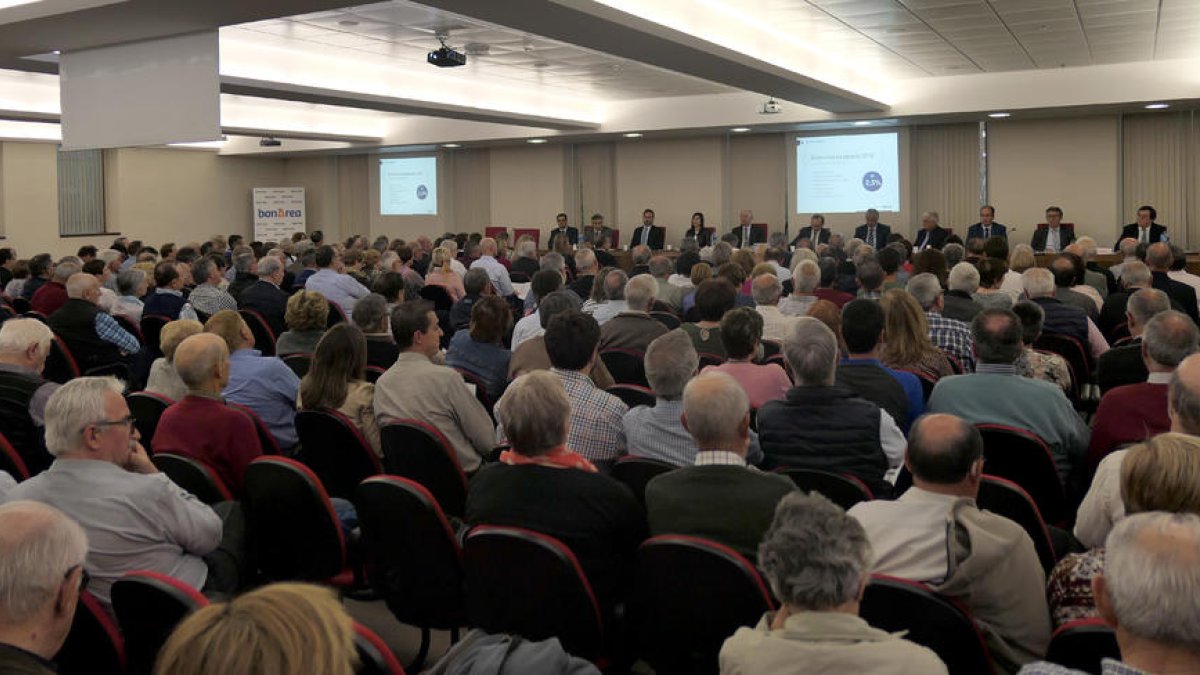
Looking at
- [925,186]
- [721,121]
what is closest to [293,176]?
[721,121]

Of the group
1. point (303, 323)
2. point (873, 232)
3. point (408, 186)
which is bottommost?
point (303, 323)

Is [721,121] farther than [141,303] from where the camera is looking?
Yes

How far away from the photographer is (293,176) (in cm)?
2323

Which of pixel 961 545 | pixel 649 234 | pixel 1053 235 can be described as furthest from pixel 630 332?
pixel 649 234

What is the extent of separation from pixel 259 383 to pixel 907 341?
124 inches

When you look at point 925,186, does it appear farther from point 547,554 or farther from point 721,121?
point 547,554

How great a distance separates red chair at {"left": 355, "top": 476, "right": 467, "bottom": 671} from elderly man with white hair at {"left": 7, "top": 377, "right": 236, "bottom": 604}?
0.52 metres

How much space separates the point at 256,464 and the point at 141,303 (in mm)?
6404

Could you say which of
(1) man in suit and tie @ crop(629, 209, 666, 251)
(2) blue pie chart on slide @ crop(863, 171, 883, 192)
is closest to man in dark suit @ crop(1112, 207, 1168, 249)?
(2) blue pie chart on slide @ crop(863, 171, 883, 192)

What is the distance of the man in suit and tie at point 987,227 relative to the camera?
1473cm

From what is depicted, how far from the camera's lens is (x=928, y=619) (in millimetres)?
2396

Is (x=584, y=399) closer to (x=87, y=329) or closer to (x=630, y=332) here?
(x=630, y=332)

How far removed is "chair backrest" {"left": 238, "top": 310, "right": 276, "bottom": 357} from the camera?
787cm

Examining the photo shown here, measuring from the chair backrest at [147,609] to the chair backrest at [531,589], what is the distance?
764 mm
